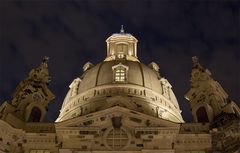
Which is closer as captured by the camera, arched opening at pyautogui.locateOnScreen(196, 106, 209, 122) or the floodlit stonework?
the floodlit stonework

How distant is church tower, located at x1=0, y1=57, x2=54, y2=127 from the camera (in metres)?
44.0

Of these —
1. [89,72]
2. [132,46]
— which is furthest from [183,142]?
[132,46]

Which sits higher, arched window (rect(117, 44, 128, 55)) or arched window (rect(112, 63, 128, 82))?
arched window (rect(117, 44, 128, 55))

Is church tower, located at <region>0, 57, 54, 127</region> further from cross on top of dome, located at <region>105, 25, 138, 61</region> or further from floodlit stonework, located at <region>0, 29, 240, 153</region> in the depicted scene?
cross on top of dome, located at <region>105, 25, 138, 61</region>

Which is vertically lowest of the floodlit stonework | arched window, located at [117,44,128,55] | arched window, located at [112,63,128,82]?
the floodlit stonework

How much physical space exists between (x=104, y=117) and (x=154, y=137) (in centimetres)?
381

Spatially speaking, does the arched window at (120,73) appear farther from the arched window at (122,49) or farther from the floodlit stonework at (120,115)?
the arched window at (122,49)

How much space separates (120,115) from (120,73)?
12897 millimetres

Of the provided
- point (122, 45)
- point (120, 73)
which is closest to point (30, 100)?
point (120, 73)

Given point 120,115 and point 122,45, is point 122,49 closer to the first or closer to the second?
point 122,45

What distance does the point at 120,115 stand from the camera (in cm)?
3953

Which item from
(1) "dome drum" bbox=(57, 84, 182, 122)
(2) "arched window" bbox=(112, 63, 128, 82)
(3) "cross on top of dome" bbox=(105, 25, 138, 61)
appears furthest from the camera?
(3) "cross on top of dome" bbox=(105, 25, 138, 61)

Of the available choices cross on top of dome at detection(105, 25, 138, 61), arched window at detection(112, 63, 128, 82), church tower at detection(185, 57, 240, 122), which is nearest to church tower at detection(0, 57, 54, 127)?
arched window at detection(112, 63, 128, 82)

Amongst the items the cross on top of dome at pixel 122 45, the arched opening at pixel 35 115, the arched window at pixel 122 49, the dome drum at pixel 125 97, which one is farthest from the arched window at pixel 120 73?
the arched window at pixel 122 49
